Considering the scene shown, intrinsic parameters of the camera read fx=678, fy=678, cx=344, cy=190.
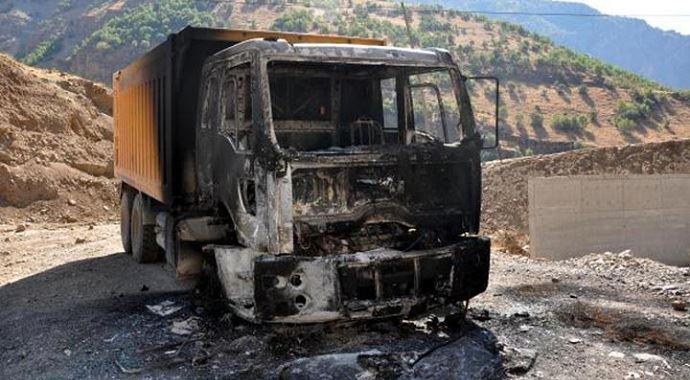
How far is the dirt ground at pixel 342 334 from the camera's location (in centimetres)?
518

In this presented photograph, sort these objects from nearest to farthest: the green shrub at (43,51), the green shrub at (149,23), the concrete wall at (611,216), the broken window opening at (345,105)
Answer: the broken window opening at (345,105), the concrete wall at (611,216), the green shrub at (149,23), the green shrub at (43,51)

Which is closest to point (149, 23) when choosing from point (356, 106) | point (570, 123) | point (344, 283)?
point (570, 123)

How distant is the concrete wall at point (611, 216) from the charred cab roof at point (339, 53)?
5674 millimetres

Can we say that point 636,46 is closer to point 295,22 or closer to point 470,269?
point 295,22

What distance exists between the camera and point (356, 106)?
6.65m

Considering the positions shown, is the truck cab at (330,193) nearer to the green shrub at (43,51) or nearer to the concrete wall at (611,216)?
the concrete wall at (611,216)

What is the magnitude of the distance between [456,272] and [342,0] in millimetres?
79074

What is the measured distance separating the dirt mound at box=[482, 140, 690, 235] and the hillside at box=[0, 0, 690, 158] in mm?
16588

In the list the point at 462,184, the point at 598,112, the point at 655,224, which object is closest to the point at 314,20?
the point at 598,112

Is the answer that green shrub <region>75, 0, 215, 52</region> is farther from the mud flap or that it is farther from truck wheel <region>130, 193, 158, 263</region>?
the mud flap

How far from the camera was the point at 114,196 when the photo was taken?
16.8m

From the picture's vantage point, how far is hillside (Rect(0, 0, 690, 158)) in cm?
4319

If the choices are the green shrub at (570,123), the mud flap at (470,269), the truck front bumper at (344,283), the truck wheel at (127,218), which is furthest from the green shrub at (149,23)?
the mud flap at (470,269)

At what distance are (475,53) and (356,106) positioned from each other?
52139 millimetres
